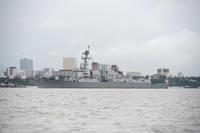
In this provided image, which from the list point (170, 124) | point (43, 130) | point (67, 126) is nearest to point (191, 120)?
point (170, 124)

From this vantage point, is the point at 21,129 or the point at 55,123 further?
the point at 55,123

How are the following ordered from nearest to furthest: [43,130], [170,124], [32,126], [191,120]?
[43,130] → [32,126] → [170,124] → [191,120]

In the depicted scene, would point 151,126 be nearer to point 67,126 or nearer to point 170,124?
point 170,124

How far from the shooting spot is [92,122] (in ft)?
109

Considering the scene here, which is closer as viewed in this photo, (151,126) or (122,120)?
(151,126)

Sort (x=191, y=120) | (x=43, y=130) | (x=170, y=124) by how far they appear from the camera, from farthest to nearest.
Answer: (x=191, y=120)
(x=170, y=124)
(x=43, y=130)

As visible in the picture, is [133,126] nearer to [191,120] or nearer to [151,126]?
[151,126]

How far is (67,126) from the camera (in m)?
30.3

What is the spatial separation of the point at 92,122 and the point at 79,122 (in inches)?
40.2

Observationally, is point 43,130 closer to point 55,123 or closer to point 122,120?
point 55,123

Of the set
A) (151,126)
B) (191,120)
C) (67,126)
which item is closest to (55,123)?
(67,126)

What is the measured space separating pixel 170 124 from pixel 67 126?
7.88 meters

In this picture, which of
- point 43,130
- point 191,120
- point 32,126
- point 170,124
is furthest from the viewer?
point 191,120

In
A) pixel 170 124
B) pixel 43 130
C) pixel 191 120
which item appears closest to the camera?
pixel 43 130
